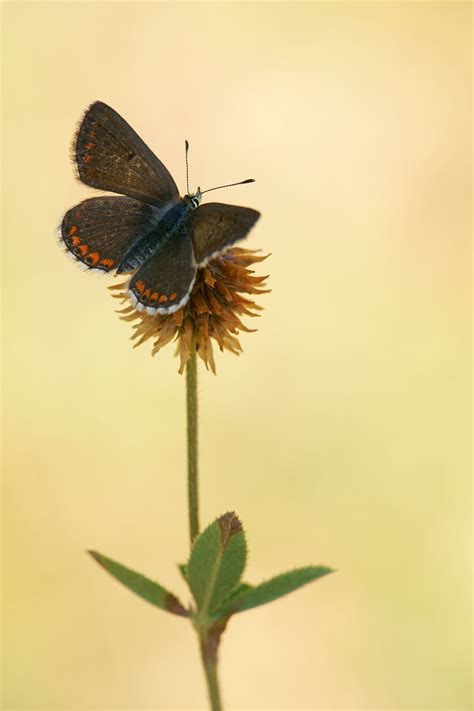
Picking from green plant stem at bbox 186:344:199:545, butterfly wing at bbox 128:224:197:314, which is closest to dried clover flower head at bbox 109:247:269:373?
butterfly wing at bbox 128:224:197:314

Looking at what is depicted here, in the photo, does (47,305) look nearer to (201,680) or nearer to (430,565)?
(201,680)

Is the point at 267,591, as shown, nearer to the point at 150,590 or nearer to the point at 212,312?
the point at 150,590

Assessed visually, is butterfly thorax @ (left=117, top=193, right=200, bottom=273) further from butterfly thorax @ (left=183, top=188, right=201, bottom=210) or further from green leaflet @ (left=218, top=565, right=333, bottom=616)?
green leaflet @ (left=218, top=565, right=333, bottom=616)

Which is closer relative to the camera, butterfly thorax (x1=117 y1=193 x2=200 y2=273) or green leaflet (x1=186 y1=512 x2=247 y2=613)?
green leaflet (x1=186 y1=512 x2=247 y2=613)

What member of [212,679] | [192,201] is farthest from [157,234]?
[212,679]

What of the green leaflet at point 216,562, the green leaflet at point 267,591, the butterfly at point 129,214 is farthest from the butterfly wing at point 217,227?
the green leaflet at point 267,591
